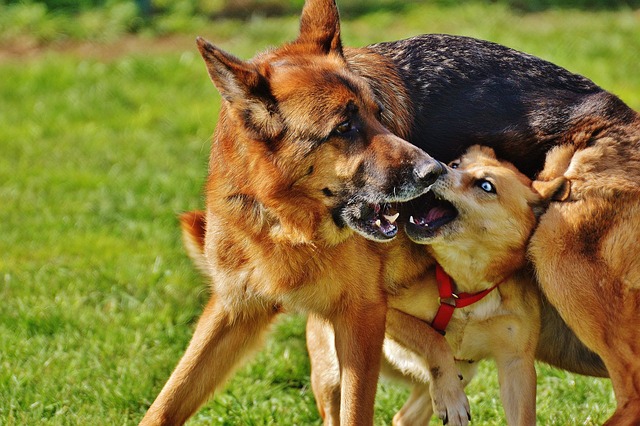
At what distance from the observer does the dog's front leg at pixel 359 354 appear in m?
4.86

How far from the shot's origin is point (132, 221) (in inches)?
335

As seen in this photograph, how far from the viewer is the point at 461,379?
538cm

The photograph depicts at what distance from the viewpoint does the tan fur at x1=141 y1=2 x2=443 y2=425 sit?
4.55 m

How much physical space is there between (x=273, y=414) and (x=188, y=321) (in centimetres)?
123

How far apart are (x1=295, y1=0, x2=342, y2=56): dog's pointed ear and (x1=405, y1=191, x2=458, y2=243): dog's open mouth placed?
0.88 metres

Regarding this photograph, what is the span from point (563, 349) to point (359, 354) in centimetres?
131

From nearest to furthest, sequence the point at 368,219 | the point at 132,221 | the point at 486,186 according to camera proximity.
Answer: the point at 368,219
the point at 486,186
the point at 132,221

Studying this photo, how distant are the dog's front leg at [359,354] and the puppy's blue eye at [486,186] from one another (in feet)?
2.69

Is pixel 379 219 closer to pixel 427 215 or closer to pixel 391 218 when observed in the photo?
pixel 391 218

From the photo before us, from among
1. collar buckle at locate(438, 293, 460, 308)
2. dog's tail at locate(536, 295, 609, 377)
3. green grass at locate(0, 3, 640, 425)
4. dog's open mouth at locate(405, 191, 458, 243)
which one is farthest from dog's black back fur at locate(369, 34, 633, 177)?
green grass at locate(0, 3, 640, 425)

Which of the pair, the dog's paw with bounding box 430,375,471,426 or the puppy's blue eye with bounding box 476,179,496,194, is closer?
the dog's paw with bounding box 430,375,471,426

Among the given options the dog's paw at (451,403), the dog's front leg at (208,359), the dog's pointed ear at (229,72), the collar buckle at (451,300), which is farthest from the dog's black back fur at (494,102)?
the dog's front leg at (208,359)

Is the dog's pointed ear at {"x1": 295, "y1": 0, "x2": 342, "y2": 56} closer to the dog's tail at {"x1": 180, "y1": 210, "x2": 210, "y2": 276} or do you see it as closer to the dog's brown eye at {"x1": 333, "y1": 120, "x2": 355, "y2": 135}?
the dog's brown eye at {"x1": 333, "y1": 120, "x2": 355, "y2": 135}

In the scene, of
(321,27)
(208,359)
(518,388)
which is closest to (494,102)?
(321,27)
